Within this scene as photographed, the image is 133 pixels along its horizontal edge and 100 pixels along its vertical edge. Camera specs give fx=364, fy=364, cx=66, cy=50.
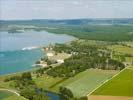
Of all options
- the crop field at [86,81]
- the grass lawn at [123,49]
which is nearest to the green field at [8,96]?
the crop field at [86,81]

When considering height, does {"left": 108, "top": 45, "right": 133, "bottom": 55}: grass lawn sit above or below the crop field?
below

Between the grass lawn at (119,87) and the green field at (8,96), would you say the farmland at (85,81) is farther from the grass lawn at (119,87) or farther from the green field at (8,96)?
the green field at (8,96)

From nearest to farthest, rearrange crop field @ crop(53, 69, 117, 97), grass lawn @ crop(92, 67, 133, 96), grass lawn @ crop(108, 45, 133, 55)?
grass lawn @ crop(92, 67, 133, 96), crop field @ crop(53, 69, 117, 97), grass lawn @ crop(108, 45, 133, 55)

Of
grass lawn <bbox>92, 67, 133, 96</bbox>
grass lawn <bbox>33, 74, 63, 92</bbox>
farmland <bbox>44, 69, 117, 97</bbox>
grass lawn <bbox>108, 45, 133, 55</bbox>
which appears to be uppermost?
grass lawn <bbox>92, 67, 133, 96</bbox>

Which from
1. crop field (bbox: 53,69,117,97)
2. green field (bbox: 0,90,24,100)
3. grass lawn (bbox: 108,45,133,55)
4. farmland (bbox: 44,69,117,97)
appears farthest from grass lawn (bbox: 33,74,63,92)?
grass lawn (bbox: 108,45,133,55)

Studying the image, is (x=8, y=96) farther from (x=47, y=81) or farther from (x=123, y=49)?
(x=123, y=49)

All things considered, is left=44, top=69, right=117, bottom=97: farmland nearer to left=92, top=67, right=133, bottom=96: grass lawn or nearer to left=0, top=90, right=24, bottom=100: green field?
left=92, top=67, right=133, bottom=96: grass lawn

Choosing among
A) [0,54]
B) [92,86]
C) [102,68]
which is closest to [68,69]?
[102,68]

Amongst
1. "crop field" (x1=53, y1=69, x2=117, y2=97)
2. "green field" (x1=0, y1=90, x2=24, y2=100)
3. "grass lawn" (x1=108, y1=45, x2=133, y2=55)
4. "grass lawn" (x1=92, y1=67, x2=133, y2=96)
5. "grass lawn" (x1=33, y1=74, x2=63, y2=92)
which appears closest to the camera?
"grass lawn" (x1=92, y1=67, x2=133, y2=96)
